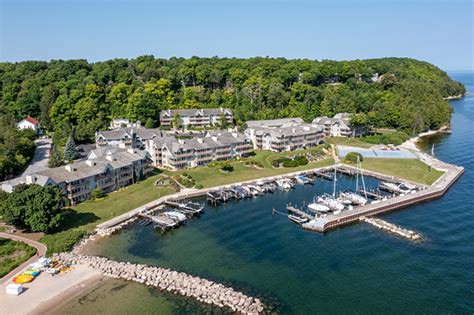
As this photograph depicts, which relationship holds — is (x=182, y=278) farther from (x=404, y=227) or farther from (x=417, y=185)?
(x=417, y=185)

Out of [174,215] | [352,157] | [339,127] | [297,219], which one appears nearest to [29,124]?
[174,215]

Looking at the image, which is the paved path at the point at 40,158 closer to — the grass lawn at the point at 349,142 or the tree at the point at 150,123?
the tree at the point at 150,123

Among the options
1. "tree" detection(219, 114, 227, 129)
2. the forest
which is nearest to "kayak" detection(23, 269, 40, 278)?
the forest

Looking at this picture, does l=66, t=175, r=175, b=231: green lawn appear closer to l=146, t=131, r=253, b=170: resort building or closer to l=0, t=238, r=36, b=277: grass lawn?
l=0, t=238, r=36, b=277: grass lawn

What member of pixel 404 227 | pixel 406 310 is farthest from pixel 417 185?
pixel 406 310

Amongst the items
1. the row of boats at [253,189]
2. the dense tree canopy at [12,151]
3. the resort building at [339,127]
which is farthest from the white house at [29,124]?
the resort building at [339,127]

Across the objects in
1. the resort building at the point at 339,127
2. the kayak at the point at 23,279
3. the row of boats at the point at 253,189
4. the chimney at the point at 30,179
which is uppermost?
the resort building at the point at 339,127

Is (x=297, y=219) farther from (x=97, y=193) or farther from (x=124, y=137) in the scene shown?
(x=124, y=137)
